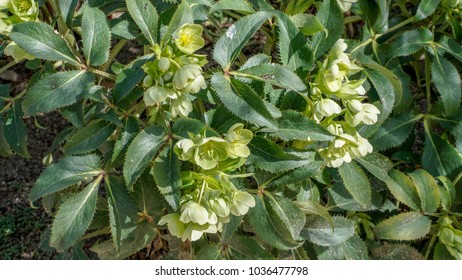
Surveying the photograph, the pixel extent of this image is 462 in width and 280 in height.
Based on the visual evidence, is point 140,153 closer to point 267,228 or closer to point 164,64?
point 164,64

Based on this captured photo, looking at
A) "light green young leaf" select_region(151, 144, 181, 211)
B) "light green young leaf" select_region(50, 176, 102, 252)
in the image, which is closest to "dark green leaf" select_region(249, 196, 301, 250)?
"light green young leaf" select_region(151, 144, 181, 211)

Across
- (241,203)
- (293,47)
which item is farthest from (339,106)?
(241,203)

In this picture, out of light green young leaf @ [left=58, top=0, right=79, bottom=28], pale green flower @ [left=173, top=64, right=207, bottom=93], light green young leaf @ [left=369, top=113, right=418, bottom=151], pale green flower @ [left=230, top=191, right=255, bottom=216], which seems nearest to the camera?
pale green flower @ [left=173, top=64, right=207, bottom=93]

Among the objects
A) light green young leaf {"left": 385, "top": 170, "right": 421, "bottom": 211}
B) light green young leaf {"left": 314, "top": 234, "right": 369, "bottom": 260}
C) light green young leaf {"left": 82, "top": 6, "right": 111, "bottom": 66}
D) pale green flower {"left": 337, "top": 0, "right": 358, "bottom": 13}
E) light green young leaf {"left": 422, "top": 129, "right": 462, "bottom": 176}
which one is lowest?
light green young leaf {"left": 314, "top": 234, "right": 369, "bottom": 260}

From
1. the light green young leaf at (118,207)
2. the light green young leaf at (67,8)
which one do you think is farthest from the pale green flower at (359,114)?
the light green young leaf at (67,8)

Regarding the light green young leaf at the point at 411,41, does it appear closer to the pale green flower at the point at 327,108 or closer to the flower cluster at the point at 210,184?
the pale green flower at the point at 327,108

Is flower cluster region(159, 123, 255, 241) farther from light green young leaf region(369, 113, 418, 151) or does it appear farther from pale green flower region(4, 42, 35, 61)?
light green young leaf region(369, 113, 418, 151)
